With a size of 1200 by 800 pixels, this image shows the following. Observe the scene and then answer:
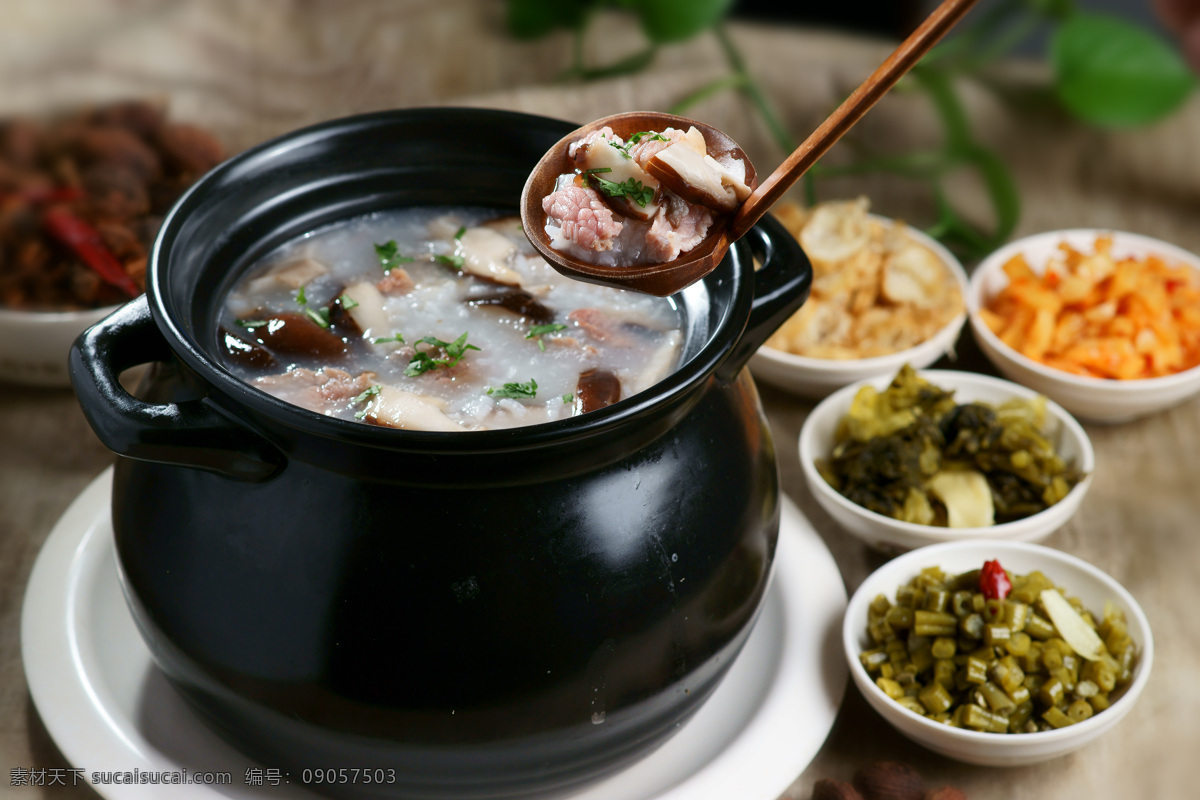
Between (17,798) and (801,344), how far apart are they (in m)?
1.72

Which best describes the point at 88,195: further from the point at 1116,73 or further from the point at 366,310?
the point at 1116,73

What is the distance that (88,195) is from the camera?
2.72 m

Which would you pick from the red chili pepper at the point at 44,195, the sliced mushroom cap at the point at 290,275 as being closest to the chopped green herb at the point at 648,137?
the sliced mushroom cap at the point at 290,275

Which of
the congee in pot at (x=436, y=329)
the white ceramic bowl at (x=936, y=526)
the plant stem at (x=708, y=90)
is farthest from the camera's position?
the plant stem at (x=708, y=90)

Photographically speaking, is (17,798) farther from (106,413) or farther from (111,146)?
(111,146)

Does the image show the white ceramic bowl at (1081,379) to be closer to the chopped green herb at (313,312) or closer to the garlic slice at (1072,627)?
the garlic slice at (1072,627)

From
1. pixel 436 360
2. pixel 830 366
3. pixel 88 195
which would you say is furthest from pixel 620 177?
pixel 88 195

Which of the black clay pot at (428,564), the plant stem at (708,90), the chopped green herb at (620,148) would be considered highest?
the chopped green herb at (620,148)

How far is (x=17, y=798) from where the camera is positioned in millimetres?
1648

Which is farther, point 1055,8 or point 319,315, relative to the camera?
point 1055,8

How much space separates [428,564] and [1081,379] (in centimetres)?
165

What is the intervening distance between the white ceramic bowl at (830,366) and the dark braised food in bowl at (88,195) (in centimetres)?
132

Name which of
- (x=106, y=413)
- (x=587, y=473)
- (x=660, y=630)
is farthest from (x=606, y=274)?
(x=106, y=413)

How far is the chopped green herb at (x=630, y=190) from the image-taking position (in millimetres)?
1421
